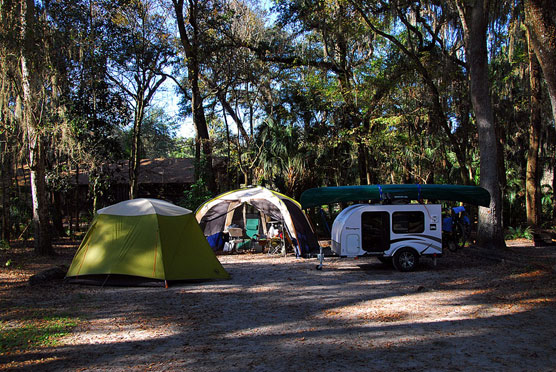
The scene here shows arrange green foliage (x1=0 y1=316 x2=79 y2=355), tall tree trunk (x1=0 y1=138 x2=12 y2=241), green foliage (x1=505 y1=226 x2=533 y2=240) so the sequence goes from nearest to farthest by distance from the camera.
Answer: green foliage (x1=0 y1=316 x2=79 y2=355)
tall tree trunk (x1=0 y1=138 x2=12 y2=241)
green foliage (x1=505 y1=226 x2=533 y2=240)

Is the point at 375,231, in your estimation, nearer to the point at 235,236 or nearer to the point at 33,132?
the point at 235,236

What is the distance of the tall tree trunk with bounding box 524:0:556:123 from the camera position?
304 inches

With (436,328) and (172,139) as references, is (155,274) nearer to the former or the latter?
(436,328)

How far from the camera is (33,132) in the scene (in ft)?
40.9

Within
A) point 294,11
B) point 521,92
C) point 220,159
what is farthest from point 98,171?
point 521,92

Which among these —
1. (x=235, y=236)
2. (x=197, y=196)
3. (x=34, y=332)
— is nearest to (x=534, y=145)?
(x=235, y=236)

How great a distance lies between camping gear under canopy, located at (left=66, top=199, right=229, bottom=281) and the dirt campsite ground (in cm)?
40

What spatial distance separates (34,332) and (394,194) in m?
8.58

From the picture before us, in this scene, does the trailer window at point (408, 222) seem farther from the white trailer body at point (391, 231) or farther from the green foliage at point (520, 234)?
the green foliage at point (520, 234)

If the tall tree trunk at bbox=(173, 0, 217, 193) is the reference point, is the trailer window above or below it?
below

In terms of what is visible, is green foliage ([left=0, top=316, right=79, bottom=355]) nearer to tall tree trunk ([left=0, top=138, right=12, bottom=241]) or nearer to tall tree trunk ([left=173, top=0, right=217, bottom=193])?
tall tree trunk ([left=0, top=138, right=12, bottom=241])

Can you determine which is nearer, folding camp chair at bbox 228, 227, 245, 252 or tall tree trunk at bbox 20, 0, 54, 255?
tall tree trunk at bbox 20, 0, 54, 255

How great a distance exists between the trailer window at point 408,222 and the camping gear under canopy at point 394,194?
619mm

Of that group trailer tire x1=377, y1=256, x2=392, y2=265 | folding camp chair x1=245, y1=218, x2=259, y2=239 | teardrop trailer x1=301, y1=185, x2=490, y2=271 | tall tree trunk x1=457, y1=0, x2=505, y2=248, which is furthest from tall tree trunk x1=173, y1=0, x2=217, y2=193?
tall tree trunk x1=457, y1=0, x2=505, y2=248
